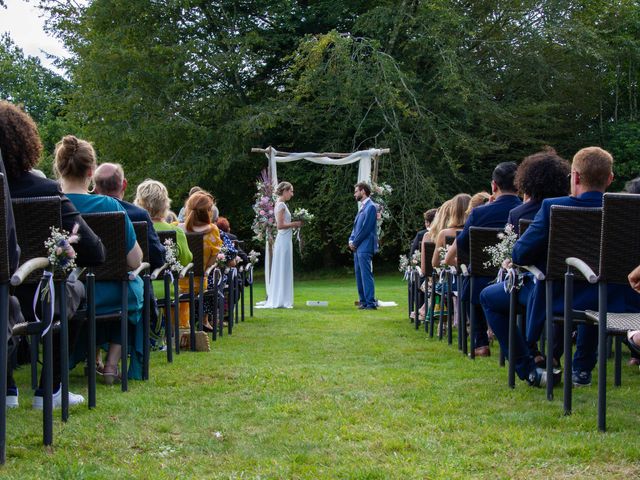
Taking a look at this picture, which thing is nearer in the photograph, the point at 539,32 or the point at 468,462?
the point at 468,462

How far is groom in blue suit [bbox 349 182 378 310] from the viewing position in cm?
1554

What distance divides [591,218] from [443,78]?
22391 mm

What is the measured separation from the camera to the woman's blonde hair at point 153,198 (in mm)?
8750

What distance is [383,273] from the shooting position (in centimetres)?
3262

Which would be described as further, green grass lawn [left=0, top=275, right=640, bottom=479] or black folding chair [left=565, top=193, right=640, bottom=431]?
black folding chair [left=565, top=193, right=640, bottom=431]

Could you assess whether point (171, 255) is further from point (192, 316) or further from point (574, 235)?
point (574, 235)

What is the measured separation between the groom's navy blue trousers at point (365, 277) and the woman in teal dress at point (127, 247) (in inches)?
348

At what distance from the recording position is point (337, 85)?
27.4 meters

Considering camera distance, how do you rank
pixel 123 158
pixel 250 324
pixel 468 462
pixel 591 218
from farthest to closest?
pixel 123 158
pixel 250 324
pixel 591 218
pixel 468 462

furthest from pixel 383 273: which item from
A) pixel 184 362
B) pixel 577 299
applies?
pixel 577 299

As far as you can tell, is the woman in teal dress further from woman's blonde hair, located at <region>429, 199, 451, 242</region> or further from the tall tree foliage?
the tall tree foliage

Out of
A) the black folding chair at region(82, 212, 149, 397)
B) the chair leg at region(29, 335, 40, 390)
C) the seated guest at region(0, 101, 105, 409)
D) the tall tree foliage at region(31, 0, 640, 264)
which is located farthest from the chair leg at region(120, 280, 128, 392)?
the tall tree foliage at region(31, 0, 640, 264)

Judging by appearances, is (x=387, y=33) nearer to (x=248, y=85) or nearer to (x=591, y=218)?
(x=248, y=85)

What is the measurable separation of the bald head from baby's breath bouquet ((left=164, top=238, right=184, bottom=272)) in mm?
840
